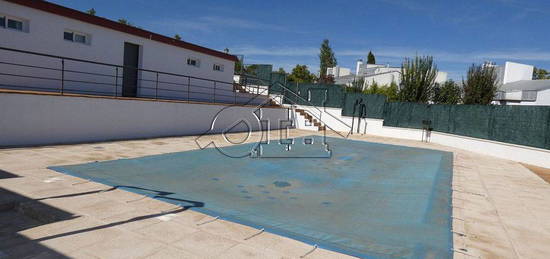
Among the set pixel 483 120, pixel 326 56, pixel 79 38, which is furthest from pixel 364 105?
pixel 326 56

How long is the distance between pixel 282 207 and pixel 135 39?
1081 centimetres

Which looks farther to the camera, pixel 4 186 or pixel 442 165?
pixel 442 165

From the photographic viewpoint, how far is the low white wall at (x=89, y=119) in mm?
7953

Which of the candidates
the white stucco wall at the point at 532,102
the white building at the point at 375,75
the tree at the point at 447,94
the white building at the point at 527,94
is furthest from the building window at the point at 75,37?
the white stucco wall at the point at 532,102

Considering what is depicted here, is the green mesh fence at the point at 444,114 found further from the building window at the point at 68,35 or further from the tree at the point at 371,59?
the tree at the point at 371,59

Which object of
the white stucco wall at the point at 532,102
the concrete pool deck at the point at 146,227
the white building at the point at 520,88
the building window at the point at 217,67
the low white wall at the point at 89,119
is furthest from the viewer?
the white building at the point at 520,88

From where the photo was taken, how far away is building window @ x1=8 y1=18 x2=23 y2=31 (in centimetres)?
962

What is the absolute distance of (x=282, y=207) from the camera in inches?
206

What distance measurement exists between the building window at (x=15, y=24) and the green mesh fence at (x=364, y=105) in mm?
16429

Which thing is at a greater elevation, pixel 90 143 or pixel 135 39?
pixel 135 39

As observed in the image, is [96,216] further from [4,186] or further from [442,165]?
[442,165]

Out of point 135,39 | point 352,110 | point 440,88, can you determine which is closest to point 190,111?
point 135,39

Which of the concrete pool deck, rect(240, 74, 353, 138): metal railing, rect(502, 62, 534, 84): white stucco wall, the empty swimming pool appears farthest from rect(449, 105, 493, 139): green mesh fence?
rect(502, 62, 534, 84): white stucco wall

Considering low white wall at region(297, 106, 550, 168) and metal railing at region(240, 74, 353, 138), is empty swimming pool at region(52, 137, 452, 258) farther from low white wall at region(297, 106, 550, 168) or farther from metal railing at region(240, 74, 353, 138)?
metal railing at region(240, 74, 353, 138)
